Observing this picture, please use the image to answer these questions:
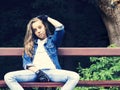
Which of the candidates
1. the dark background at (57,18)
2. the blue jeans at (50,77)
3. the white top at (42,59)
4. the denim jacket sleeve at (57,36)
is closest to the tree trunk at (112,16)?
the dark background at (57,18)

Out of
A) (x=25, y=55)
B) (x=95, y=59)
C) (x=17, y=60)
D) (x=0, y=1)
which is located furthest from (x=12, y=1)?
(x=25, y=55)

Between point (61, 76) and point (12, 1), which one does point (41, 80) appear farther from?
point (12, 1)

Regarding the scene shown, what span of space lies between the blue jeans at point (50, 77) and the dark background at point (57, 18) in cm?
464

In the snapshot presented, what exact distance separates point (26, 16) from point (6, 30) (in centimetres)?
54

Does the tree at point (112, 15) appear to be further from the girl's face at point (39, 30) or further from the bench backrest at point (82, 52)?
the girl's face at point (39, 30)

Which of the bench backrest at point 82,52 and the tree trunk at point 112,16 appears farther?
the tree trunk at point 112,16

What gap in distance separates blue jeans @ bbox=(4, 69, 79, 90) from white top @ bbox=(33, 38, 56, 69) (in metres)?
0.07

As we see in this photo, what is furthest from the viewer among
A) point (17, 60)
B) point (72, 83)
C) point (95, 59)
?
point (17, 60)

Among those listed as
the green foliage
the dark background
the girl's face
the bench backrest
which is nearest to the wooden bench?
the bench backrest

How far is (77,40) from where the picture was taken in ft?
35.8

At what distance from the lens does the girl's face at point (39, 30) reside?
5.97 metres

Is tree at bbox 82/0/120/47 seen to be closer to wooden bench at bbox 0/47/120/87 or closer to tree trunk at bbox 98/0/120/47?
tree trunk at bbox 98/0/120/47

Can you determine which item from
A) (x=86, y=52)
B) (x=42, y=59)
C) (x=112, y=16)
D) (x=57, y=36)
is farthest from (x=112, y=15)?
(x=42, y=59)

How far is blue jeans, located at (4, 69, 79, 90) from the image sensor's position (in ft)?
18.6
